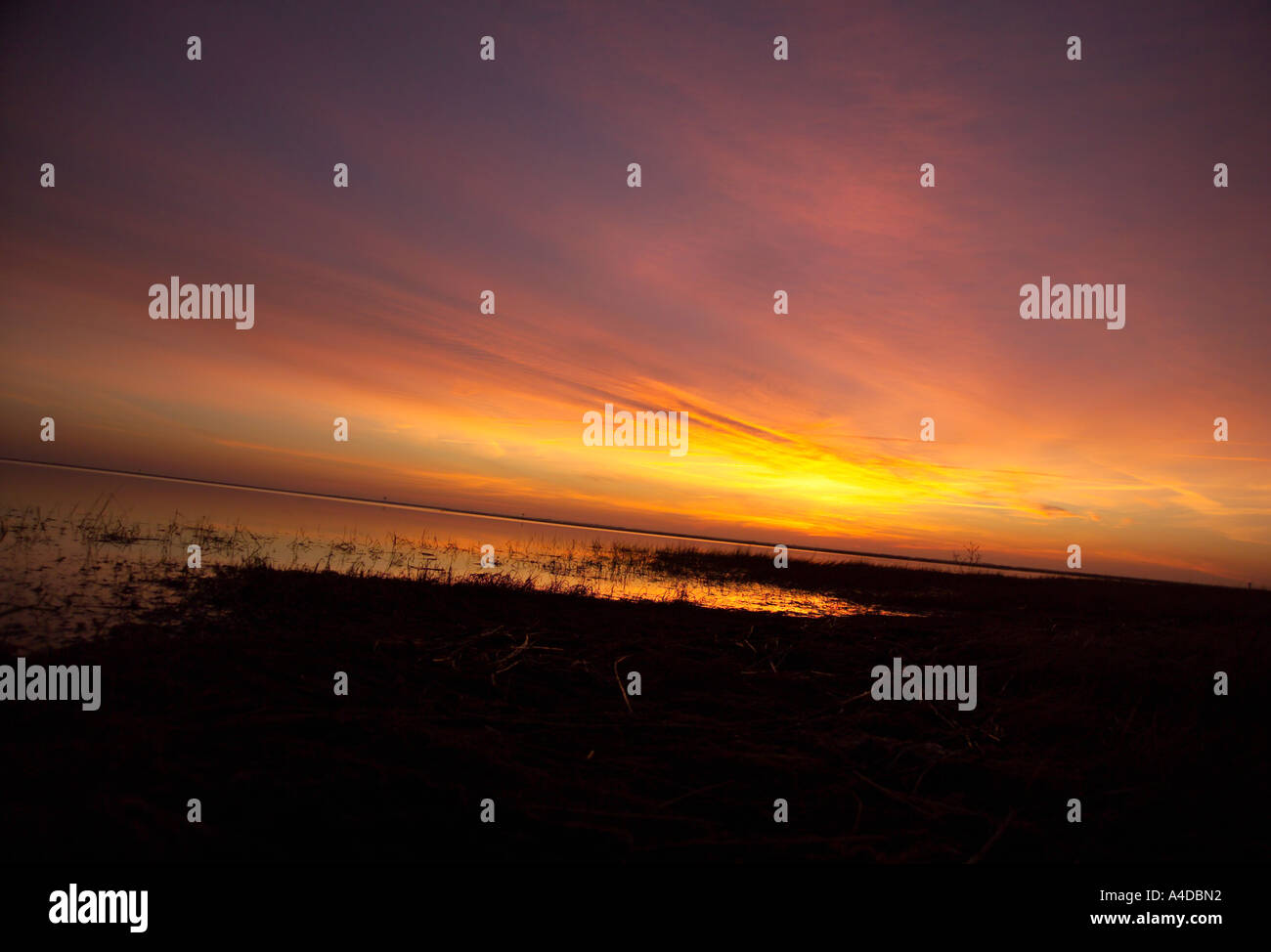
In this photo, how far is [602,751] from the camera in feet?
14.5

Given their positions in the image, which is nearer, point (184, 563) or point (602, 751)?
point (602, 751)

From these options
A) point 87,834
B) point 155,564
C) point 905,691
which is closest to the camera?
point 87,834

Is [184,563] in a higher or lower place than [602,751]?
higher

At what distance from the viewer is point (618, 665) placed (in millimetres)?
6691

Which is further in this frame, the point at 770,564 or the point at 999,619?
the point at 770,564

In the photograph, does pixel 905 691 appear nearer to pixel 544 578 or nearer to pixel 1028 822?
pixel 1028 822

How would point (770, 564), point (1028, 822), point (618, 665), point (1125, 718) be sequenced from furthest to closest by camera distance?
point (770, 564) < point (618, 665) < point (1125, 718) < point (1028, 822)

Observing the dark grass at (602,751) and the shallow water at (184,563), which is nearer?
the dark grass at (602,751)

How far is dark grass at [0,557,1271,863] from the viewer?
3.13 m

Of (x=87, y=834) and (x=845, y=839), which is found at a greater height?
(x=87, y=834)

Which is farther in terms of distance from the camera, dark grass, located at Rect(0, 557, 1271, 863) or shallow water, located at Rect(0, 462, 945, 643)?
shallow water, located at Rect(0, 462, 945, 643)

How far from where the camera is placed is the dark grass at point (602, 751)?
3.13m

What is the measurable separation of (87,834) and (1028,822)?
5.31 m
